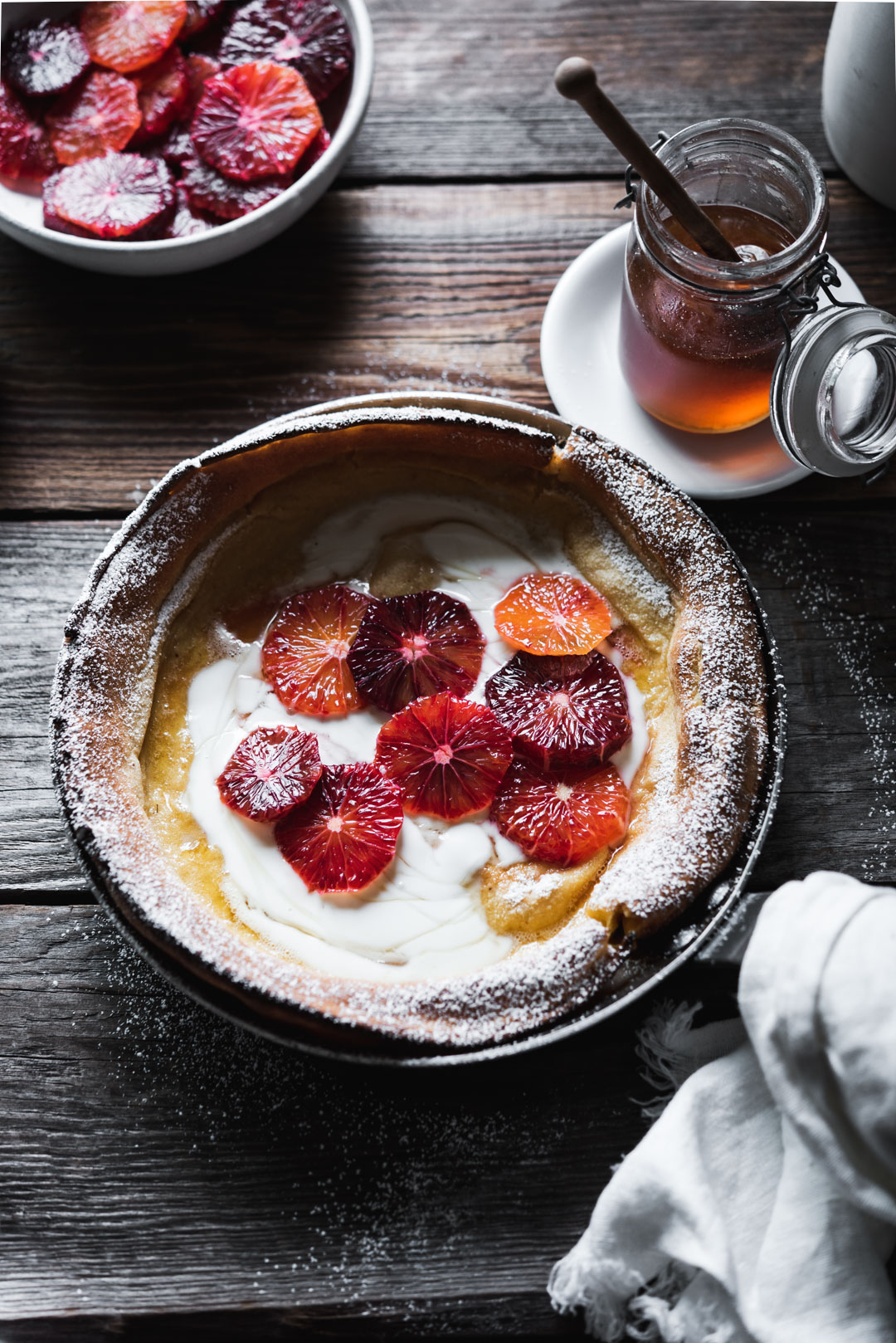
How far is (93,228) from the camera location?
1.73 m

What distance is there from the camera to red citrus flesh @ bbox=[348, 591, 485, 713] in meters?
1.55

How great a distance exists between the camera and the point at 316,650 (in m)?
1.57

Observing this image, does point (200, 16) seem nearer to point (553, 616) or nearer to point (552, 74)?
point (552, 74)

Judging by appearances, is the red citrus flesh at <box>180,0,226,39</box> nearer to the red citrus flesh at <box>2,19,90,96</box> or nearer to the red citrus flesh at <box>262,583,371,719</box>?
the red citrus flesh at <box>2,19,90,96</box>

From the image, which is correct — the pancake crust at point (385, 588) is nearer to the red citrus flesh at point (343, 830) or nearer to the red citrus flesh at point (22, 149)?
the red citrus flesh at point (343, 830)

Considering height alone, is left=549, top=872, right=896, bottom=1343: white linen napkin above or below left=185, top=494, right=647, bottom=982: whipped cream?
below

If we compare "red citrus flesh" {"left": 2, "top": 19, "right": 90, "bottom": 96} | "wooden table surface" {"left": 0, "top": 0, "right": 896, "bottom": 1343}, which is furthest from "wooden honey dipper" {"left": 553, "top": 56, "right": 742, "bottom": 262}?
"red citrus flesh" {"left": 2, "top": 19, "right": 90, "bottom": 96}

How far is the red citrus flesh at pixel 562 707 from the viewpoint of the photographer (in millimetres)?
1509

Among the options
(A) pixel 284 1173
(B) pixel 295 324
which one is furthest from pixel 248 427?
(A) pixel 284 1173

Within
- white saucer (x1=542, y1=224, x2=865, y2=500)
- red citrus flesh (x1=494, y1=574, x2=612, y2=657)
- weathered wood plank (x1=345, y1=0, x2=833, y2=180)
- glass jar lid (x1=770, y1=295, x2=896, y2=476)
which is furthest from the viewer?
weathered wood plank (x1=345, y1=0, x2=833, y2=180)

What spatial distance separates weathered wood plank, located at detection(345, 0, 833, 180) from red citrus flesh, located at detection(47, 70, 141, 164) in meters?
0.37

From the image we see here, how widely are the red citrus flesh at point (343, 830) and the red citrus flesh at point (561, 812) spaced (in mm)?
152

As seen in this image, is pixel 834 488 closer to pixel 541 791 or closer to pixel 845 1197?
pixel 541 791

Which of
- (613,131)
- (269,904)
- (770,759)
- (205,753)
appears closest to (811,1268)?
(770,759)
